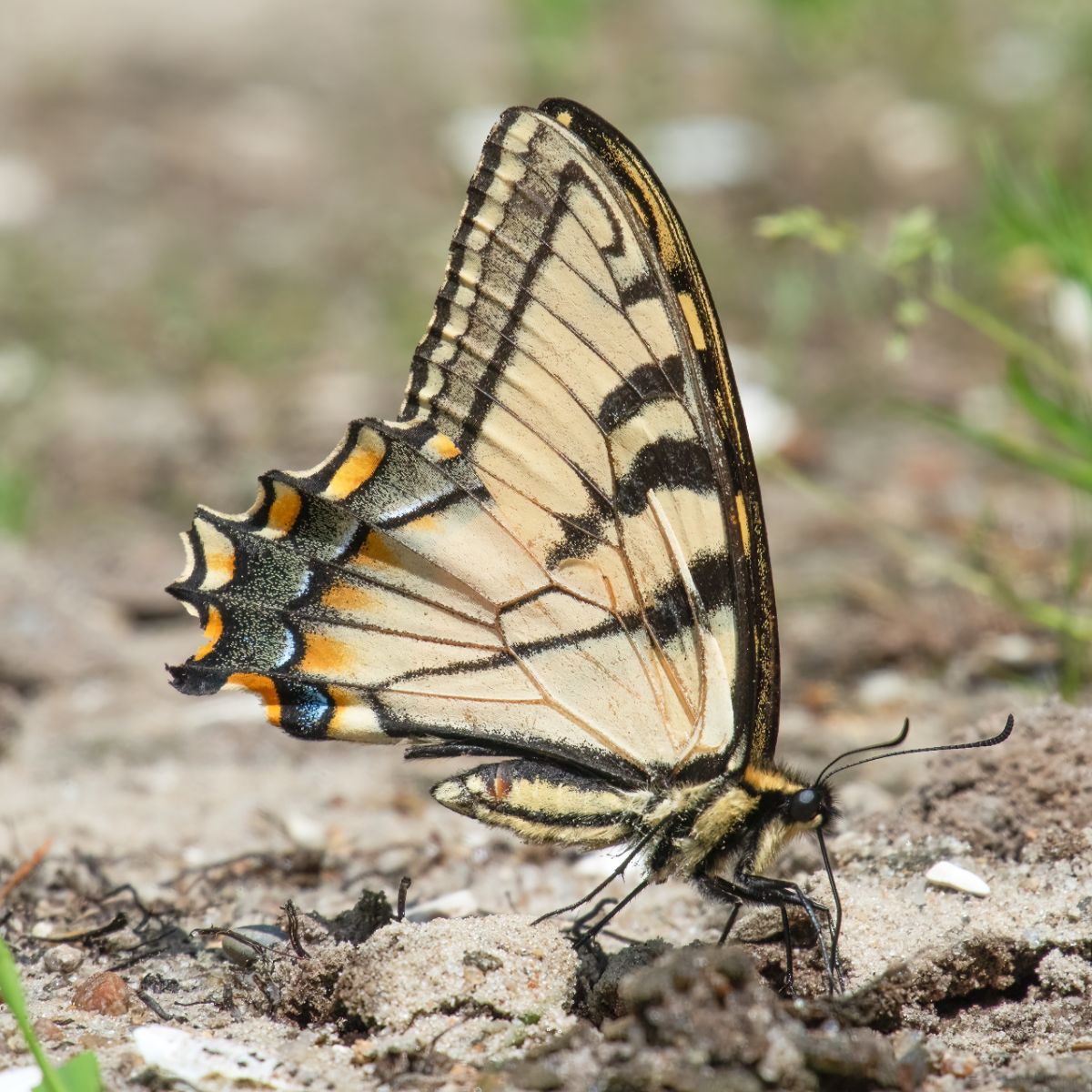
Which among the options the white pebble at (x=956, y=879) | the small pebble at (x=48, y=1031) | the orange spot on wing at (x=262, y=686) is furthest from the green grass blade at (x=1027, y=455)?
the small pebble at (x=48, y=1031)

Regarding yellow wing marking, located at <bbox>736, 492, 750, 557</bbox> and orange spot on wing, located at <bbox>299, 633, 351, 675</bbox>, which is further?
orange spot on wing, located at <bbox>299, 633, 351, 675</bbox>

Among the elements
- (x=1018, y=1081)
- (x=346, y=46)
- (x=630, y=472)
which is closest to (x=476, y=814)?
(x=630, y=472)

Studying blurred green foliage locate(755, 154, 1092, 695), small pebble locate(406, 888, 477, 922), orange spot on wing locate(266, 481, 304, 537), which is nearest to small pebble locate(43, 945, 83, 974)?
small pebble locate(406, 888, 477, 922)

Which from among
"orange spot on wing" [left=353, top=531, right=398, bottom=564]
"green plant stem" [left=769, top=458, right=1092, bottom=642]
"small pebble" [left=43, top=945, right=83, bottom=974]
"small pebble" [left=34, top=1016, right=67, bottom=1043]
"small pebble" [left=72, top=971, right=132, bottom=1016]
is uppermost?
"green plant stem" [left=769, top=458, right=1092, bottom=642]

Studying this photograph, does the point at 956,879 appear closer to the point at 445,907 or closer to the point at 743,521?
the point at 743,521

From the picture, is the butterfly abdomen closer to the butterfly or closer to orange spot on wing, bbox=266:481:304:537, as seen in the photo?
the butterfly

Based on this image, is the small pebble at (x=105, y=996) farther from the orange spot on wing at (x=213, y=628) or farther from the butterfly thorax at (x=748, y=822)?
the butterfly thorax at (x=748, y=822)
